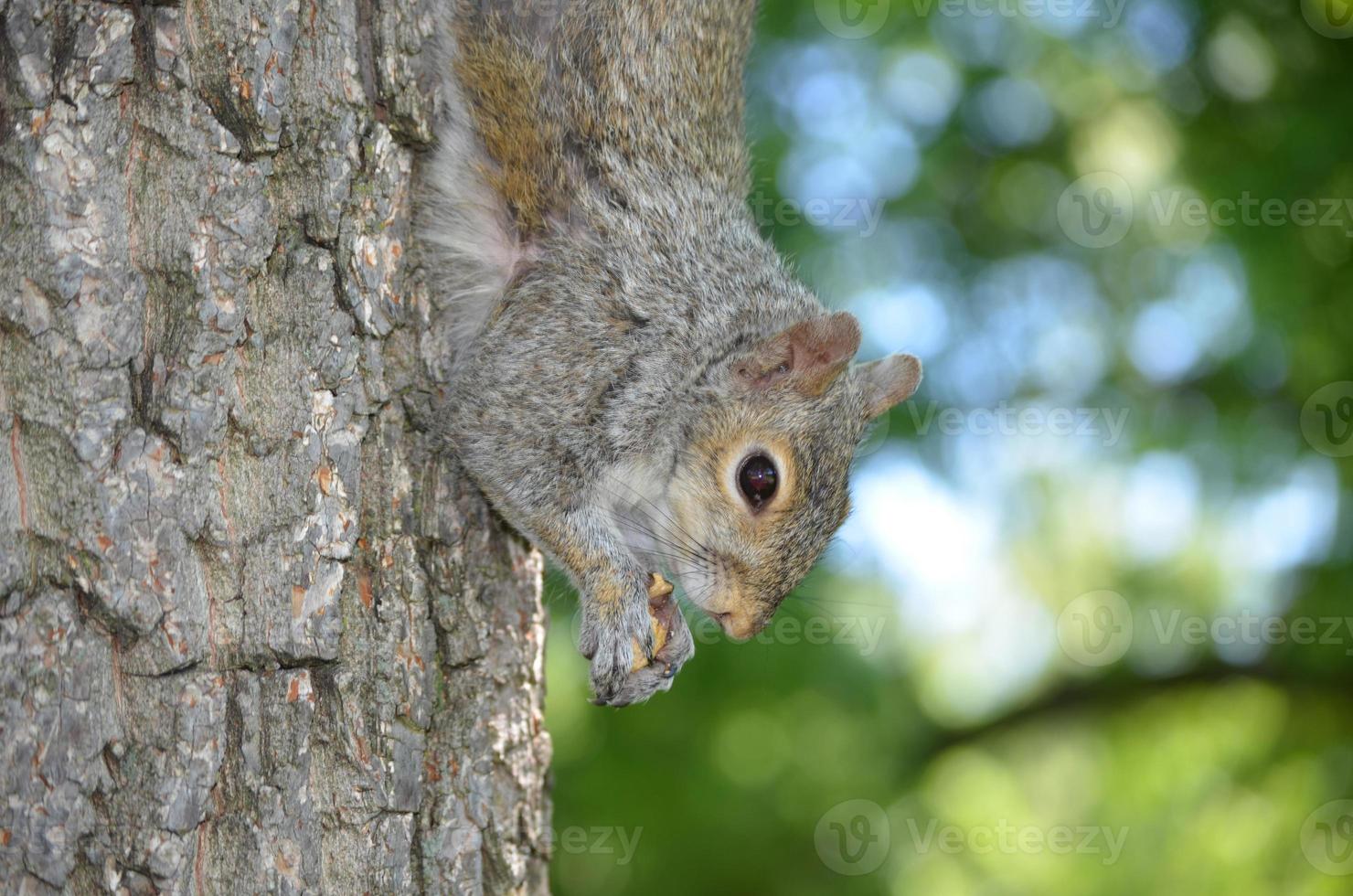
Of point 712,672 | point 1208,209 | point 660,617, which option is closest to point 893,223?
point 1208,209

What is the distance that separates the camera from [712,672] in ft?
11.2

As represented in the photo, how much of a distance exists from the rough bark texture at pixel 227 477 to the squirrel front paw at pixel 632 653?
21 centimetres

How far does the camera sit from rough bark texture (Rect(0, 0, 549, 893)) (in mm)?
1379

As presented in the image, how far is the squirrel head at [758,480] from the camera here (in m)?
2.08

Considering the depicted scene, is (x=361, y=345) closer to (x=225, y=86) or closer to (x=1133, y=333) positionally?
(x=225, y=86)

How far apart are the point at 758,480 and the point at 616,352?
13.9 inches

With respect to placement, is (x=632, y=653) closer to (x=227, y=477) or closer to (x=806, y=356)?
(x=806, y=356)

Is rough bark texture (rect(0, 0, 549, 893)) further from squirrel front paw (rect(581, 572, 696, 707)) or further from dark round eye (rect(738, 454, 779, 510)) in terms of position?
dark round eye (rect(738, 454, 779, 510))

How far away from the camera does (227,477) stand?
4.94 ft

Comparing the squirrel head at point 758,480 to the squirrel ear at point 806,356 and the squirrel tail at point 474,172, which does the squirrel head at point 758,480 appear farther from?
the squirrel tail at point 474,172

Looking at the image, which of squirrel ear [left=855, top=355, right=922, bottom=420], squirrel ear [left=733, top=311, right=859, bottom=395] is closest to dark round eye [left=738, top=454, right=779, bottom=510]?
squirrel ear [left=733, top=311, right=859, bottom=395]

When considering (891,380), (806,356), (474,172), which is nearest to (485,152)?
(474,172)

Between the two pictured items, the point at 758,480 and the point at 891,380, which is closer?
the point at 758,480

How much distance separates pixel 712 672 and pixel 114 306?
7.57 feet
